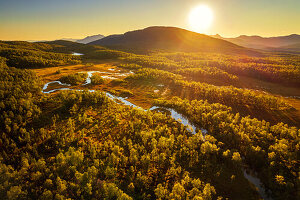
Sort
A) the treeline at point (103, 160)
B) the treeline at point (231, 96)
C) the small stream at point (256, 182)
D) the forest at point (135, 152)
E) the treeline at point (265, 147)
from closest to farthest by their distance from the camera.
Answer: the treeline at point (103, 160) < the forest at point (135, 152) < the treeline at point (265, 147) < the small stream at point (256, 182) < the treeline at point (231, 96)

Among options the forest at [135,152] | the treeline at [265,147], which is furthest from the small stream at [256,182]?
the treeline at [265,147]

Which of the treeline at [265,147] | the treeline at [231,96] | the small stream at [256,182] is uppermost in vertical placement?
the treeline at [231,96]

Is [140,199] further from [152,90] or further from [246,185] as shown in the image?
[152,90]

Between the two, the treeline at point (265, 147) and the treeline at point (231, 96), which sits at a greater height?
the treeline at point (231, 96)

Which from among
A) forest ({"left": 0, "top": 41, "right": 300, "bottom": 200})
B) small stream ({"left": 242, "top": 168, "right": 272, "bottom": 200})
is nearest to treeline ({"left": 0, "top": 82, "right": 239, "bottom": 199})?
forest ({"left": 0, "top": 41, "right": 300, "bottom": 200})

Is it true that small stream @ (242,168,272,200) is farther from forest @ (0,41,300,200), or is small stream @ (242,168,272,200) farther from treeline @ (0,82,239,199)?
treeline @ (0,82,239,199)

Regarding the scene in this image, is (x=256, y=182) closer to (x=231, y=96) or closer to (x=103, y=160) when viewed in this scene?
(x=103, y=160)

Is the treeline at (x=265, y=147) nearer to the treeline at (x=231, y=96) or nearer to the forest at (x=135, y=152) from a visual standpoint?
the forest at (x=135, y=152)

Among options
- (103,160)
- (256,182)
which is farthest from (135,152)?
(256,182)

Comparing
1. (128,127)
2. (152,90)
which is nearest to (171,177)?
(128,127)
